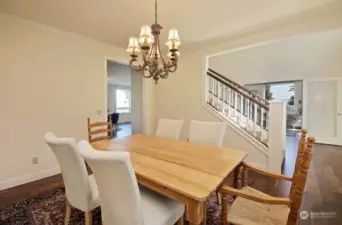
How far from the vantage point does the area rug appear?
1.68 meters

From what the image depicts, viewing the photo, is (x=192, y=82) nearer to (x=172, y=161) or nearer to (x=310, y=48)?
(x=172, y=161)

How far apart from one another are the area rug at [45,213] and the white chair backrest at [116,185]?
34.3 inches

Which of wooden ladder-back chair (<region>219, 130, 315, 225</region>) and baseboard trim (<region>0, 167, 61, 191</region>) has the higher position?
wooden ladder-back chair (<region>219, 130, 315, 225</region>)

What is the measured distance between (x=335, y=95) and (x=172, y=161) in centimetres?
597

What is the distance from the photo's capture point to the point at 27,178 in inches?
100

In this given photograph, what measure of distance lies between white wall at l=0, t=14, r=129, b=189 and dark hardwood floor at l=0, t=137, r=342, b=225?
30 centimetres

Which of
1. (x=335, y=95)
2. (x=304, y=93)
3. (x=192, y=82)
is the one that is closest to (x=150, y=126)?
(x=192, y=82)

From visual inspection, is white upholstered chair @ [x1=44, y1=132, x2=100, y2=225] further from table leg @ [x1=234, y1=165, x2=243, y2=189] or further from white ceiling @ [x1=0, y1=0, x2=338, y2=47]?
white ceiling @ [x1=0, y1=0, x2=338, y2=47]

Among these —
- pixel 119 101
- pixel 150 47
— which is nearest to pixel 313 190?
pixel 150 47

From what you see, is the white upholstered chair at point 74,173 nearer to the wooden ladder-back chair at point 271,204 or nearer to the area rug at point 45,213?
the area rug at point 45,213

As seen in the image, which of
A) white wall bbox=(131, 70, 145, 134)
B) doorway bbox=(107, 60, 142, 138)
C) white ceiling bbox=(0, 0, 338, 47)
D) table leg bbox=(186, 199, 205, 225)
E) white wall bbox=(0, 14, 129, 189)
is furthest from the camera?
doorway bbox=(107, 60, 142, 138)

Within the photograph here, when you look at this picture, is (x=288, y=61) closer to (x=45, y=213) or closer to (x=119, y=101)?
(x=45, y=213)

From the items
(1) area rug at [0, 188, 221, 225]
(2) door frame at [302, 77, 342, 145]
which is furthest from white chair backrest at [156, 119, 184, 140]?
(2) door frame at [302, 77, 342, 145]

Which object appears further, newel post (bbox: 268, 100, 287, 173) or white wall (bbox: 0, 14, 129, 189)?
newel post (bbox: 268, 100, 287, 173)
